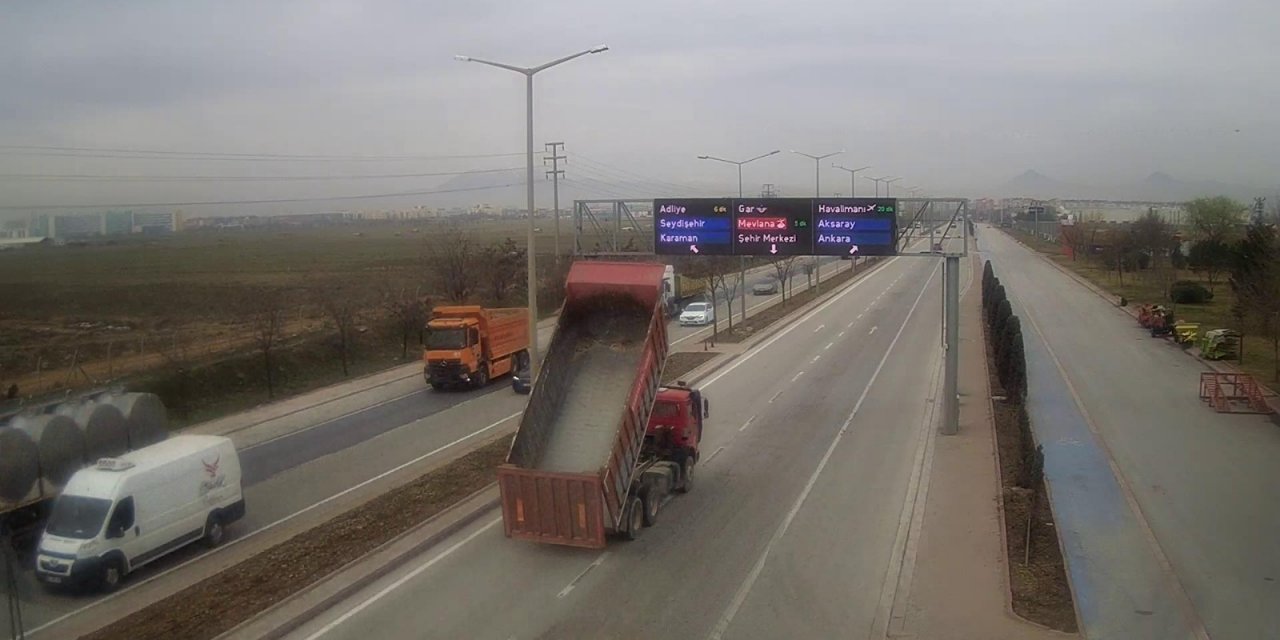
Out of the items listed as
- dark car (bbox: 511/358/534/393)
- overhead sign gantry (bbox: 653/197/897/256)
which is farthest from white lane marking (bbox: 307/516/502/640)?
dark car (bbox: 511/358/534/393)

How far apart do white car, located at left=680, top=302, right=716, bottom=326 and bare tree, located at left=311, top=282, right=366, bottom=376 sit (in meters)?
15.5

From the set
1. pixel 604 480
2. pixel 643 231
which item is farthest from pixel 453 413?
pixel 604 480

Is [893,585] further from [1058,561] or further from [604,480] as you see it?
[604,480]

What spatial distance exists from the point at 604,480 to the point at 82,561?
22.6ft

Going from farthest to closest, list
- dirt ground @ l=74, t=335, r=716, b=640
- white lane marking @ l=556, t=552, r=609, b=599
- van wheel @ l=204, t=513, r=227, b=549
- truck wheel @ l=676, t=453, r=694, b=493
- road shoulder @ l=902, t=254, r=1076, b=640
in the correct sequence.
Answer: truck wheel @ l=676, t=453, r=694, b=493 → van wheel @ l=204, t=513, r=227, b=549 → white lane marking @ l=556, t=552, r=609, b=599 → dirt ground @ l=74, t=335, r=716, b=640 → road shoulder @ l=902, t=254, r=1076, b=640

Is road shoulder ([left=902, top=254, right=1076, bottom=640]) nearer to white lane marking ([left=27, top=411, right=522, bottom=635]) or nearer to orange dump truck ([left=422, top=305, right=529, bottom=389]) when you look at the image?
white lane marking ([left=27, top=411, right=522, bottom=635])

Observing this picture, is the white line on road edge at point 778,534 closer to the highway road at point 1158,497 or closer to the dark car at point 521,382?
the highway road at point 1158,497

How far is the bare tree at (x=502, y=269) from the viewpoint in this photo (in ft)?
155


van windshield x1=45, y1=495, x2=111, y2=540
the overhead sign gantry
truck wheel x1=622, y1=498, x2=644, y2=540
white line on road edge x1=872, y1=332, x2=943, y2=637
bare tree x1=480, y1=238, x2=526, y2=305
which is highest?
the overhead sign gantry

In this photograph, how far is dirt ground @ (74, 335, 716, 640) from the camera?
1136 cm

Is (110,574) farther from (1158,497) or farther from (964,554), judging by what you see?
(1158,497)

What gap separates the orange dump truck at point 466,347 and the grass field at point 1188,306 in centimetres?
2329

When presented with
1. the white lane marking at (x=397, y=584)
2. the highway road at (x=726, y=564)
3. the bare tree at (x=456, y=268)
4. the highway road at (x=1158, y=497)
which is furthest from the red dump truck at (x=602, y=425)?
the bare tree at (x=456, y=268)

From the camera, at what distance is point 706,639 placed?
1083 centimetres
